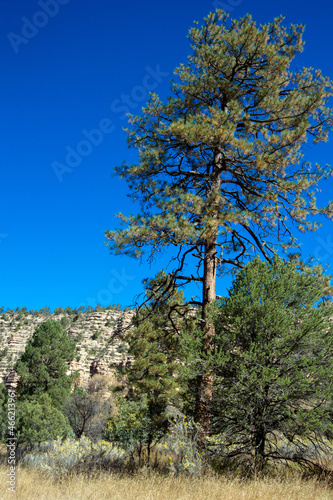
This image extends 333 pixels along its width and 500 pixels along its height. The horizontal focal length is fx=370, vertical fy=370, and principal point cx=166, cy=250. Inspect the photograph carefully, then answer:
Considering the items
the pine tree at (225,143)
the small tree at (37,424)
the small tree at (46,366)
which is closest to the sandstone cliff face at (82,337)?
the small tree at (46,366)

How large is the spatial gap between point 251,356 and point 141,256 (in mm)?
3859

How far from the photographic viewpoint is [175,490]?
593 cm

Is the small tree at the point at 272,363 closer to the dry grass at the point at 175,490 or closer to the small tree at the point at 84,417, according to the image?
the dry grass at the point at 175,490

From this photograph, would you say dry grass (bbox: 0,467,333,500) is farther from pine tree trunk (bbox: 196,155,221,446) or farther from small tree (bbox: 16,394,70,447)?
small tree (bbox: 16,394,70,447)

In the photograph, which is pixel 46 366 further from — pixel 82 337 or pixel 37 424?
pixel 82 337

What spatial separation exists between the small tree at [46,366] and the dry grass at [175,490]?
71.6 feet

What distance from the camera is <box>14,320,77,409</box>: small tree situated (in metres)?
27.7

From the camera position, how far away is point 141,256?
9.26 metres

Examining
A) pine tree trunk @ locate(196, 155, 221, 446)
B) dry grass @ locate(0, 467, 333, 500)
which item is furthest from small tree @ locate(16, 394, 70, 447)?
pine tree trunk @ locate(196, 155, 221, 446)

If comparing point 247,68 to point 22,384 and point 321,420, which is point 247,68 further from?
point 22,384

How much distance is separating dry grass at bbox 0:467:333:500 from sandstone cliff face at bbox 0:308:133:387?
168 ft

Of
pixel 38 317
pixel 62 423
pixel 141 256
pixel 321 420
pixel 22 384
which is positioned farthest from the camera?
pixel 38 317

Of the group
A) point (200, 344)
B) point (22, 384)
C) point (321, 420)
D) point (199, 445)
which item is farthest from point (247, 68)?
point (22, 384)

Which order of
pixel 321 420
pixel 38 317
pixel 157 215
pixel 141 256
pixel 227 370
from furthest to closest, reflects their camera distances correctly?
pixel 38 317 → pixel 141 256 → pixel 157 215 → pixel 227 370 → pixel 321 420
